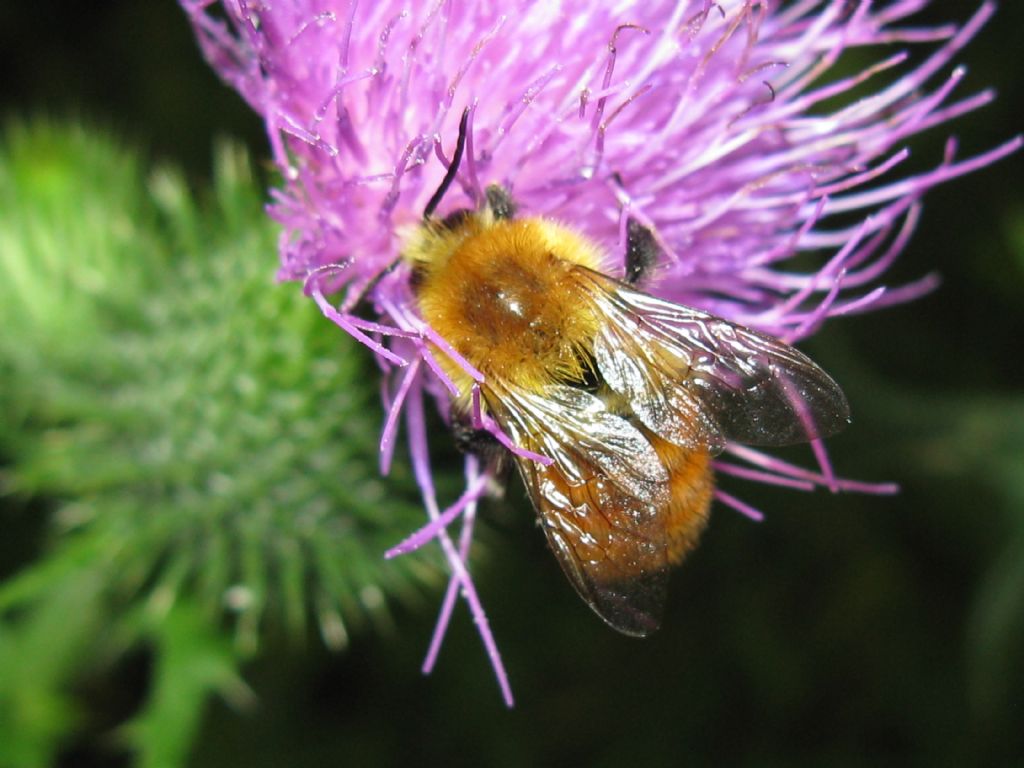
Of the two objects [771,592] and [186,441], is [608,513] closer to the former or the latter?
[186,441]

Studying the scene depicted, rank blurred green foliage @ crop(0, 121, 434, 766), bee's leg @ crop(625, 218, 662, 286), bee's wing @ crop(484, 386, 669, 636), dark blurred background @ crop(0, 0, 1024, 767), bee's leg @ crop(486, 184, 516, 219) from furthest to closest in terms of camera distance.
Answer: dark blurred background @ crop(0, 0, 1024, 767) < blurred green foliage @ crop(0, 121, 434, 766) < bee's leg @ crop(625, 218, 662, 286) < bee's leg @ crop(486, 184, 516, 219) < bee's wing @ crop(484, 386, 669, 636)

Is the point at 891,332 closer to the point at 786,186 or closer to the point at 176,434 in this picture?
the point at 786,186

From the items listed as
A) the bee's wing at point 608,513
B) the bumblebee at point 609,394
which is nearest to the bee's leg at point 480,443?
the bumblebee at point 609,394

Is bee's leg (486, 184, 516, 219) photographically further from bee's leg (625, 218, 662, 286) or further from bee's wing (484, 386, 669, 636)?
bee's wing (484, 386, 669, 636)

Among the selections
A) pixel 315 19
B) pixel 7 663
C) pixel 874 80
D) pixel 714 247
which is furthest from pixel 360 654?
pixel 874 80

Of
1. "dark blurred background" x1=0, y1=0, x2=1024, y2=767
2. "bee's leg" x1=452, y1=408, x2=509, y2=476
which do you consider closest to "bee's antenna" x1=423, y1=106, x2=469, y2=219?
"bee's leg" x1=452, y1=408, x2=509, y2=476

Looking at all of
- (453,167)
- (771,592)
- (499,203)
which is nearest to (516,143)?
(499,203)

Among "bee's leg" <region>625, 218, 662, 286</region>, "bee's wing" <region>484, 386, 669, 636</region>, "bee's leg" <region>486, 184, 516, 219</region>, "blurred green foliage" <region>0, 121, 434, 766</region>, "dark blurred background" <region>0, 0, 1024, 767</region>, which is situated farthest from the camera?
"dark blurred background" <region>0, 0, 1024, 767</region>

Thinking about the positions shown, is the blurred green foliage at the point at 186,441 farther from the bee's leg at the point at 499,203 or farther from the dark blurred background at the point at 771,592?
the dark blurred background at the point at 771,592
